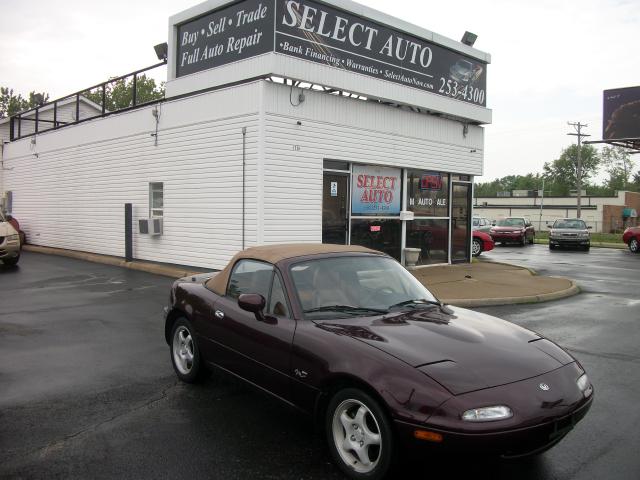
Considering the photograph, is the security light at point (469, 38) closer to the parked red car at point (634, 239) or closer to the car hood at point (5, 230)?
the car hood at point (5, 230)

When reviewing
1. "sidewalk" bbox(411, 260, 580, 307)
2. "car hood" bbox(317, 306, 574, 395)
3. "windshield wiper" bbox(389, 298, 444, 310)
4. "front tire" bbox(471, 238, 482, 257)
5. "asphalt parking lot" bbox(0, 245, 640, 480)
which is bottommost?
"asphalt parking lot" bbox(0, 245, 640, 480)

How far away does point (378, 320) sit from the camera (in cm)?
404

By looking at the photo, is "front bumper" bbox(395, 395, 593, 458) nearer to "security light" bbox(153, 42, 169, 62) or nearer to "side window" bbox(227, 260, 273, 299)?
"side window" bbox(227, 260, 273, 299)

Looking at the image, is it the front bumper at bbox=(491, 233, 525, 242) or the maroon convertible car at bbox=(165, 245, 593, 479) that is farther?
the front bumper at bbox=(491, 233, 525, 242)

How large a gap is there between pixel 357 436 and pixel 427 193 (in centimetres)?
1255

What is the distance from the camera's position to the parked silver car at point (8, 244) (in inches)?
575

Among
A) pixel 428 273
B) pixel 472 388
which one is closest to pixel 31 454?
pixel 472 388

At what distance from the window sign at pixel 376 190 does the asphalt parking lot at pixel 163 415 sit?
18.7 ft

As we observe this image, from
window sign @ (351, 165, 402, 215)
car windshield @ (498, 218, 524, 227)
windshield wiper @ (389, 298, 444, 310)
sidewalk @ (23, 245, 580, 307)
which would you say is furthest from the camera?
car windshield @ (498, 218, 524, 227)

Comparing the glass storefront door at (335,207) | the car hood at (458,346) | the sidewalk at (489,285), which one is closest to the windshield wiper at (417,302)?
the car hood at (458,346)

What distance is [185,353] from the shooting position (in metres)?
5.46

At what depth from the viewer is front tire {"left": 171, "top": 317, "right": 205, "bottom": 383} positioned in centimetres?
521

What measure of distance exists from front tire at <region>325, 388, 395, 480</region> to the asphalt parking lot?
185 millimetres

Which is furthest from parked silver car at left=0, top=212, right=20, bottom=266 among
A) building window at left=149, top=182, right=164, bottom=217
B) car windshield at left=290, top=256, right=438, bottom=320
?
car windshield at left=290, top=256, right=438, bottom=320
